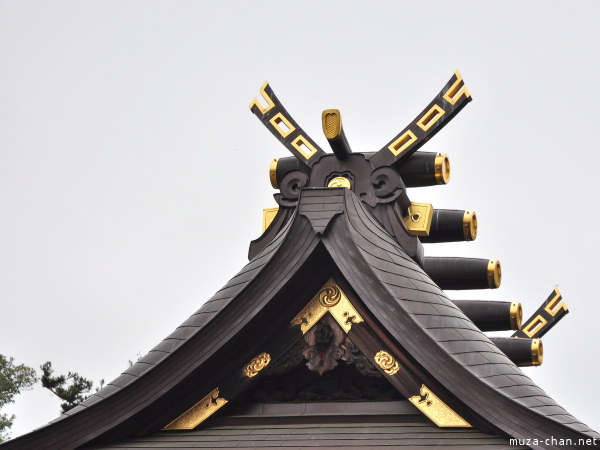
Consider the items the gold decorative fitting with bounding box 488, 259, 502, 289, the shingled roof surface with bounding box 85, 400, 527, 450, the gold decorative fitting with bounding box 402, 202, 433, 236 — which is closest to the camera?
the shingled roof surface with bounding box 85, 400, 527, 450

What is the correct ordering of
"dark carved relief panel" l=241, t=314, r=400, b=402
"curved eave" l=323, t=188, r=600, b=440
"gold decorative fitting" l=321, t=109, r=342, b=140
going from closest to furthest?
"curved eave" l=323, t=188, r=600, b=440 < "dark carved relief panel" l=241, t=314, r=400, b=402 < "gold decorative fitting" l=321, t=109, r=342, b=140

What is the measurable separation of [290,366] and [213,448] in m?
0.82

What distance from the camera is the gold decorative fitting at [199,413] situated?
6703 mm

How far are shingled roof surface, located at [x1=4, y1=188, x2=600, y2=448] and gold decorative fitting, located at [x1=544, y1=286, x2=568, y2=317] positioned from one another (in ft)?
21.5

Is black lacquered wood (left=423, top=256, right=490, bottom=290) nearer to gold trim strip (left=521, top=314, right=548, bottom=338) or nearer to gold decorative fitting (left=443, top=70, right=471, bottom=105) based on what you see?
gold trim strip (left=521, top=314, right=548, bottom=338)

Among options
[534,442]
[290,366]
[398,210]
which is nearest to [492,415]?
[534,442]

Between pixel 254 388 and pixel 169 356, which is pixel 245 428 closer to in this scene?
pixel 254 388

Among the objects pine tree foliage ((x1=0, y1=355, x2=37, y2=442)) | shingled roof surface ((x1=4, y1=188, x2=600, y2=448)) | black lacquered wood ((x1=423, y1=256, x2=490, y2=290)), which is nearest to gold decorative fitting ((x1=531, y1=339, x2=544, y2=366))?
black lacquered wood ((x1=423, y1=256, x2=490, y2=290))

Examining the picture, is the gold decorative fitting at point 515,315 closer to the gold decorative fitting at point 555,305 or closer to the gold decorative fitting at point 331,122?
the gold decorative fitting at point 555,305

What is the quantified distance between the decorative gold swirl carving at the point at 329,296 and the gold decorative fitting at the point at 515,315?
5.10 m

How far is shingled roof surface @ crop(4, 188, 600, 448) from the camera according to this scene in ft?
20.1

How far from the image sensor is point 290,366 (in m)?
6.72

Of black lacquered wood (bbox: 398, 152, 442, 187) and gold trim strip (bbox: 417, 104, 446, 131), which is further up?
gold trim strip (bbox: 417, 104, 446, 131)

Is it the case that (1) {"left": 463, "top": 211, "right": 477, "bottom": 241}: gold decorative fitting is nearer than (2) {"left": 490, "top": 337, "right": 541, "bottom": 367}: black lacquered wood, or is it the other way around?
(1) {"left": 463, "top": 211, "right": 477, "bottom": 241}: gold decorative fitting
